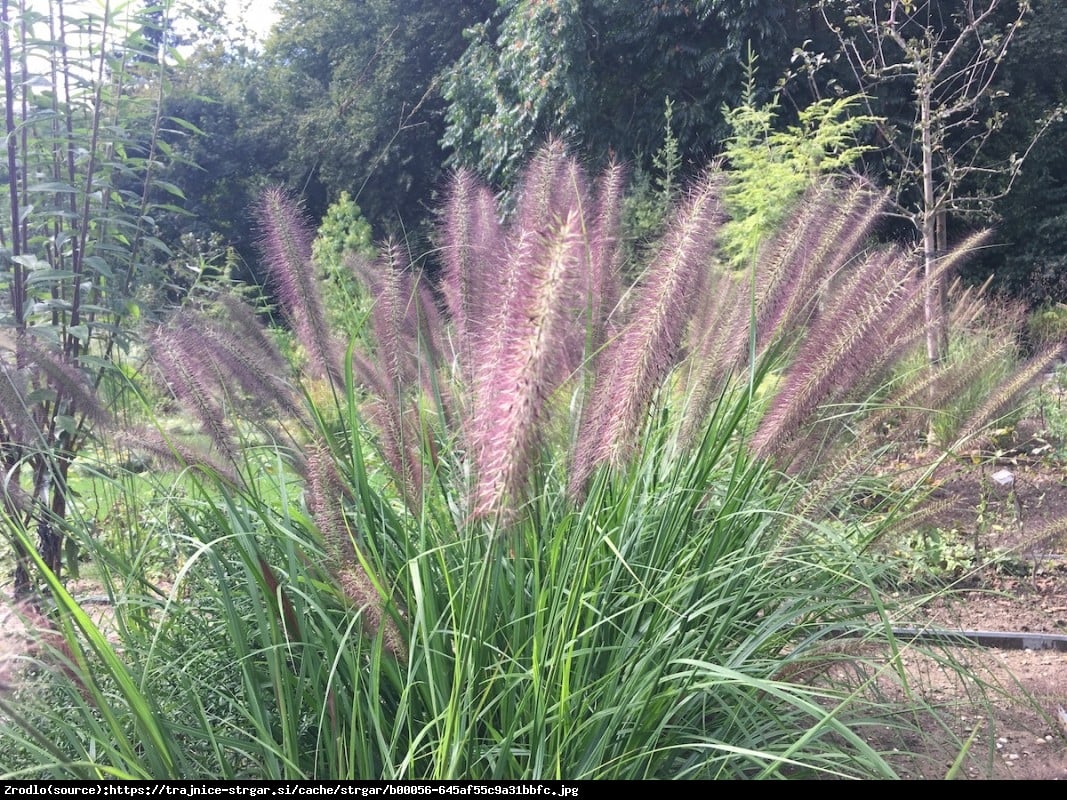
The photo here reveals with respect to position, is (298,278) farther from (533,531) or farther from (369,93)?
(369,93)

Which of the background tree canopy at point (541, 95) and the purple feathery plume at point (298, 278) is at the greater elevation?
the background tree canopy at point (541, 95)

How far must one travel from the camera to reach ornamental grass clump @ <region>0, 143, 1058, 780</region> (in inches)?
54.9

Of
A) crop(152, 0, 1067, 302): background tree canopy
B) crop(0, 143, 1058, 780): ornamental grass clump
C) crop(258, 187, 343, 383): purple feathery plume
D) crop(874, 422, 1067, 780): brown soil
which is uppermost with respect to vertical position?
crop(152, 0, 1067, 302): background tree canopy

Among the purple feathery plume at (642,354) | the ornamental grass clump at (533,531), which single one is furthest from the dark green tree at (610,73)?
the purple feathery plume at (642,354)

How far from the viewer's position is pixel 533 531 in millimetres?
1660

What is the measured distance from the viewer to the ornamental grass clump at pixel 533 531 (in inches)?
54.9

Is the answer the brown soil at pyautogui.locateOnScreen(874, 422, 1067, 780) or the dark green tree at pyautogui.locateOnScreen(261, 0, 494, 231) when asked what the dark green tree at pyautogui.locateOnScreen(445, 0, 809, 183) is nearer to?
the dark green tree at pyautogui.locateOnScreen(261, 0, 494, 231)

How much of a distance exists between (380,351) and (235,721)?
840 mm

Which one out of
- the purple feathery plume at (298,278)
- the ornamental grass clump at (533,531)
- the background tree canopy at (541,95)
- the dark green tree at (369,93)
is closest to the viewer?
the ornamental grass clump at (533,531)

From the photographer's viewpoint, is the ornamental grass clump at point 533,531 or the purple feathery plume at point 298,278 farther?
the purple feathery plume at point 298,278

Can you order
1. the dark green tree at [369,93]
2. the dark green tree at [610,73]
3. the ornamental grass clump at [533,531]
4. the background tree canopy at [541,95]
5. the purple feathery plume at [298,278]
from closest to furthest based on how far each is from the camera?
the ornamental grass clump at [533,531], the purple feathery plume at [298,278], the dark green tree at [610,73], the background tree canopy at [541,95], the dark green tree at [369,93]

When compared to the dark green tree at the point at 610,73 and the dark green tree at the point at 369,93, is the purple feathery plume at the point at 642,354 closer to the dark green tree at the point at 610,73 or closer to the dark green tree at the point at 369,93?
the dark green tree at the point at 610,73

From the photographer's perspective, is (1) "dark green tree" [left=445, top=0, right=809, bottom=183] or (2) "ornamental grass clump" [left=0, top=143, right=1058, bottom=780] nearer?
(2) "ornamental grass clump" [left=0, top=143, right=1058, bottom=780]

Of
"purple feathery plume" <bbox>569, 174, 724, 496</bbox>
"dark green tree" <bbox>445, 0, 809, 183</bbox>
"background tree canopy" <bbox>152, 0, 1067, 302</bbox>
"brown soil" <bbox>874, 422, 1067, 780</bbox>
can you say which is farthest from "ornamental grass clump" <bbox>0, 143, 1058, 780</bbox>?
"dark green tree" <bbox>445, 0, 809, 183</bbox>
